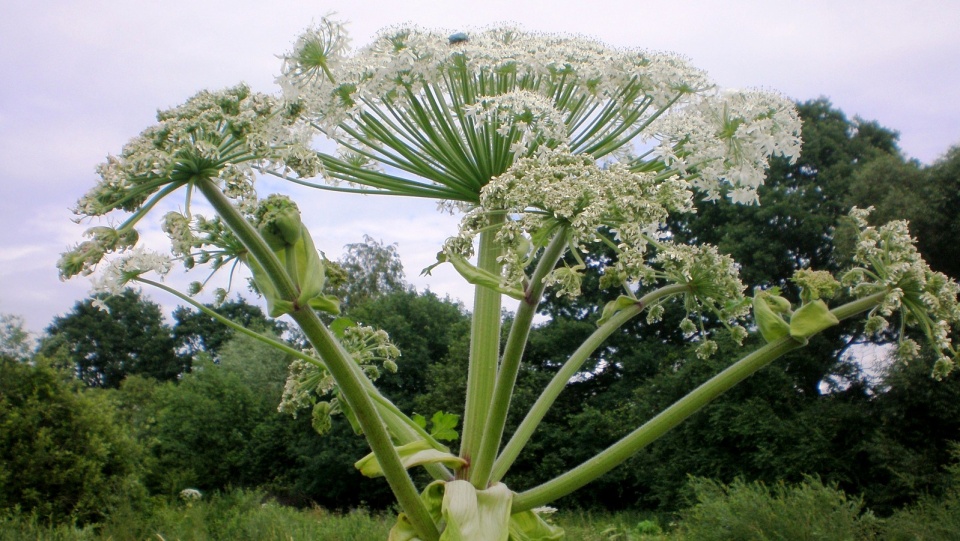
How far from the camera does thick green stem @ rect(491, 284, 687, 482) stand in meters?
1.89

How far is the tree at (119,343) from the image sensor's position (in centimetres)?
5794

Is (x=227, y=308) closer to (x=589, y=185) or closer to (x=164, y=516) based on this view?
(x=164, y=516)

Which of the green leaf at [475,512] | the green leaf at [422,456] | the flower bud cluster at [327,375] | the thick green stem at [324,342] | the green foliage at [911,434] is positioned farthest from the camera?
the green foliage at [911,434]

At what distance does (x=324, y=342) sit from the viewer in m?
1.44

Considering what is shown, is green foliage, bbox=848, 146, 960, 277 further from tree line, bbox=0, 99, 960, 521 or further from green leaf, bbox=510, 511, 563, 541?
green leaf, bbox=510, 511, 563, 541

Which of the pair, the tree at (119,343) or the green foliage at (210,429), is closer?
the green foliage at (210,429)

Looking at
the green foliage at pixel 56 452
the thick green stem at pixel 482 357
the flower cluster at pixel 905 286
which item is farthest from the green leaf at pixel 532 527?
the green foliage at pixel 56 452

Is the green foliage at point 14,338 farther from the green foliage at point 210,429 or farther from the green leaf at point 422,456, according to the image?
the green leaf at point 422,456

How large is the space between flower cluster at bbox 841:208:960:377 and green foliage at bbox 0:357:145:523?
13594 millimetres

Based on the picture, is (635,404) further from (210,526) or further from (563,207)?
(563,207)

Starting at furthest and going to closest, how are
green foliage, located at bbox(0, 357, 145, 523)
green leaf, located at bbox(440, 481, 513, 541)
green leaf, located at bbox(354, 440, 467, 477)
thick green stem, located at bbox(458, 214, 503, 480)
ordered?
green foliage, located at bbox(0, 357, 145, 523) → thick green stem, located at bbox(458, 214, 503, 480) → green leaf, located at bbox(354, 440, 467, 477) → green leaf, located at bbox(440, 481, 513, 541)

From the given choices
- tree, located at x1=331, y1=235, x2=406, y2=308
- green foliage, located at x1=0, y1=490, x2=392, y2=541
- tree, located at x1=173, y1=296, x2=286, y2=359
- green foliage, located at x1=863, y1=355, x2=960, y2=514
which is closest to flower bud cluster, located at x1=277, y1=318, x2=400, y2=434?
green foliage, located at x1=0, y1=490, x2=392, y2=541

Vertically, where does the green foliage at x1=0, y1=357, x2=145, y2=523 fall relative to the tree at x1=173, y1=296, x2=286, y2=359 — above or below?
below

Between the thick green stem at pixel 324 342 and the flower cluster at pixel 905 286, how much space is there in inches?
49.3
